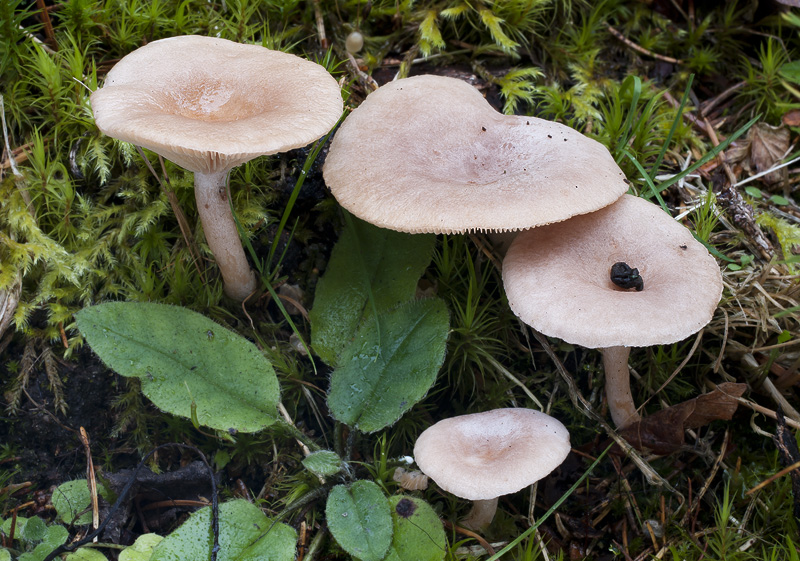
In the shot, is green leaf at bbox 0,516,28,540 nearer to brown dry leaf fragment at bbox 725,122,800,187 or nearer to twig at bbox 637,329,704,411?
twig at bbox 637,329,704,411

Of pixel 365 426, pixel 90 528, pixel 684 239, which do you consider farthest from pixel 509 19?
pixel 90 528

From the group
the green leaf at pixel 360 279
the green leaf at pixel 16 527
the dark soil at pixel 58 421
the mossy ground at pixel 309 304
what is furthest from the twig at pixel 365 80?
the green leaf at pixel 16 527

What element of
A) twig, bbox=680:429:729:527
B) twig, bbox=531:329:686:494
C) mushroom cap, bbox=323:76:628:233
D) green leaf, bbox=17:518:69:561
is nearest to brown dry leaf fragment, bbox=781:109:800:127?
mushroom cap, bbox=323:76:628:233

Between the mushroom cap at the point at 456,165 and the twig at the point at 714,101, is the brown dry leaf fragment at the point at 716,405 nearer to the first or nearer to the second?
the mushroom cap at the point at 456,165

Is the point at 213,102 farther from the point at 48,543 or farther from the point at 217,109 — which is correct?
the point at 48,543

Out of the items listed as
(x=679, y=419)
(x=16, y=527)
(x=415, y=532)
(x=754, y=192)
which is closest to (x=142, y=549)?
(x=16, y=527)
